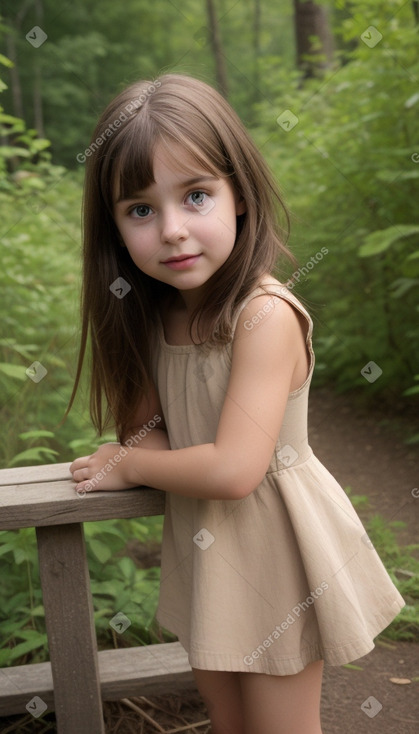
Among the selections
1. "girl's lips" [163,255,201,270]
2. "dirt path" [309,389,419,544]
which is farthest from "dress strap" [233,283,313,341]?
"dirt path" [309,389,419,544]

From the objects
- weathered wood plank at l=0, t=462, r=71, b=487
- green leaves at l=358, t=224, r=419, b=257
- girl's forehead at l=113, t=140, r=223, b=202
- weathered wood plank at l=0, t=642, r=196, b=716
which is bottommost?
weathered wood plank at l=0, t=642, r=196, b=716

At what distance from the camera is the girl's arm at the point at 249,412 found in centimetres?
128

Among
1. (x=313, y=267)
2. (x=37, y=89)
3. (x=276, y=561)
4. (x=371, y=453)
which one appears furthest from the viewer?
(x=37, y=89)

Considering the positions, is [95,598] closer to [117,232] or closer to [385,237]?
[117,232]

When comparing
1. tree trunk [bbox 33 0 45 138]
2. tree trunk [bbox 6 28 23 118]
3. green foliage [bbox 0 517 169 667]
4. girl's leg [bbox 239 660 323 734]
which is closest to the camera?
girl's leg [bbox 239 660 323 734]

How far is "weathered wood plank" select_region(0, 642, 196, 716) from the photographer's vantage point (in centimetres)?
195

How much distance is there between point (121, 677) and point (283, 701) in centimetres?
71

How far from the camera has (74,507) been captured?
4.82 ft

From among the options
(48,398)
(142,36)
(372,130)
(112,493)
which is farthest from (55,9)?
(112,493)

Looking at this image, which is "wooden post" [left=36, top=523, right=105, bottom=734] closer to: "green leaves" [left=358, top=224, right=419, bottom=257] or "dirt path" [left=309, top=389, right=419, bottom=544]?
"dirt path" [left=309, top=389, right=419, bottom=544]

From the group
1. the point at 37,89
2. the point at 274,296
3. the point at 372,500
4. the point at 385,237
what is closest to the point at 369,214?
the point at 385,237

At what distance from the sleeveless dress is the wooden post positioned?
0.90 feet

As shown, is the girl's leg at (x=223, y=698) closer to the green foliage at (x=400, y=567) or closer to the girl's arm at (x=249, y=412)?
the girl's arm at (x=249, y=412)

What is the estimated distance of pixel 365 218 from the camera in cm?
443
